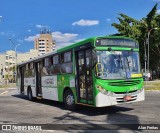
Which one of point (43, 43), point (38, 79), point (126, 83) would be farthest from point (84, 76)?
point (43, 43)

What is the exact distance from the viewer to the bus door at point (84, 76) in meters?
13.6

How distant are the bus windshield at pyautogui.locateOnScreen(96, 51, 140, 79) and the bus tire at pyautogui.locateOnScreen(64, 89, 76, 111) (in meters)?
2.62

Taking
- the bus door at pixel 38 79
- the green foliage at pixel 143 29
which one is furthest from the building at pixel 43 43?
the bus door at pixel 38 79

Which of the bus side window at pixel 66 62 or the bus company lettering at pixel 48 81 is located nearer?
the bus side window at pixel 66 62

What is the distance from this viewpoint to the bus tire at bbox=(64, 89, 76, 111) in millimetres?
15225

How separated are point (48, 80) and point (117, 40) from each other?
5.73m

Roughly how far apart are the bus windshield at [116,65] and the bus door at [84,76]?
1.78ft

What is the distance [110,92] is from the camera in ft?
42.9

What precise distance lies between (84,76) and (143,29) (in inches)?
2001

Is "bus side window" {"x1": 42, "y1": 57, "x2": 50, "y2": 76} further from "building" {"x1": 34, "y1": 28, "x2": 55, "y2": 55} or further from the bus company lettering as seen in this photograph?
"building" {"x1": 34, "y1": 28, "x2": 55, "y2": 55}

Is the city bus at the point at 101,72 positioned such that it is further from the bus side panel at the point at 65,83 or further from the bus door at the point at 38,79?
the bus door at the point at 38,79

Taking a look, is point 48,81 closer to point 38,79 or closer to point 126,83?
point 38,79

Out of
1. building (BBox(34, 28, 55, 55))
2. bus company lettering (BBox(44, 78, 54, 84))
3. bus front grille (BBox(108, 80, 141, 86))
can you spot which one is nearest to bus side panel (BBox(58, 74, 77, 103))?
bus company lettering (BBox(44, 78, 54, 84))

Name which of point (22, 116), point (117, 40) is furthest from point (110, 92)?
point (22, 116)
